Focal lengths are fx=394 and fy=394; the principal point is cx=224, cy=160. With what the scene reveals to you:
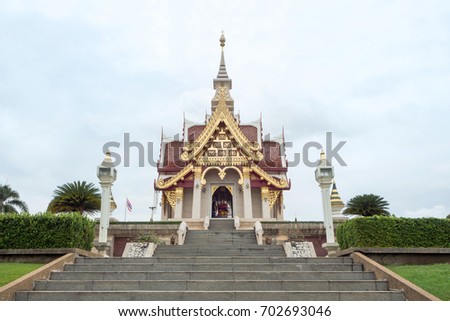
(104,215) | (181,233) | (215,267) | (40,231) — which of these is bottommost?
(215,267)

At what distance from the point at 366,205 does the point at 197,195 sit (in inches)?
398

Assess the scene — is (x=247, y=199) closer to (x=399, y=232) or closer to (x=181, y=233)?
(x=181, y=233)

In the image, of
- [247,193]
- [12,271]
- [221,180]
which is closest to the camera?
[12,271]

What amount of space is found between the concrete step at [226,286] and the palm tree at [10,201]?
3409 cm

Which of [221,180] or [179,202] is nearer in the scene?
[179,202]

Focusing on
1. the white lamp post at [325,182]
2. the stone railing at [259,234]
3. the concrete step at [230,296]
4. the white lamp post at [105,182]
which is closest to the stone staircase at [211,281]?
the concrete step at [230,296]

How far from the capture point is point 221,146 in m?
26.2

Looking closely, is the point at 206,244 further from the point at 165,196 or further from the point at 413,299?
the point at 165,196

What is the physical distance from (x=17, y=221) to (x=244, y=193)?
15876 mm

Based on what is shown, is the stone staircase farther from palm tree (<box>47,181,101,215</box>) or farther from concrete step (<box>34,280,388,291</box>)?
palm tree (<box>47,181,101,215</box>)

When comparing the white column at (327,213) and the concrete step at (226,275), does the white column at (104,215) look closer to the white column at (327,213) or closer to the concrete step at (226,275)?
the concrete step at (226,275)

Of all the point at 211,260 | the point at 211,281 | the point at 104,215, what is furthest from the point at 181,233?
the point at 211,281
